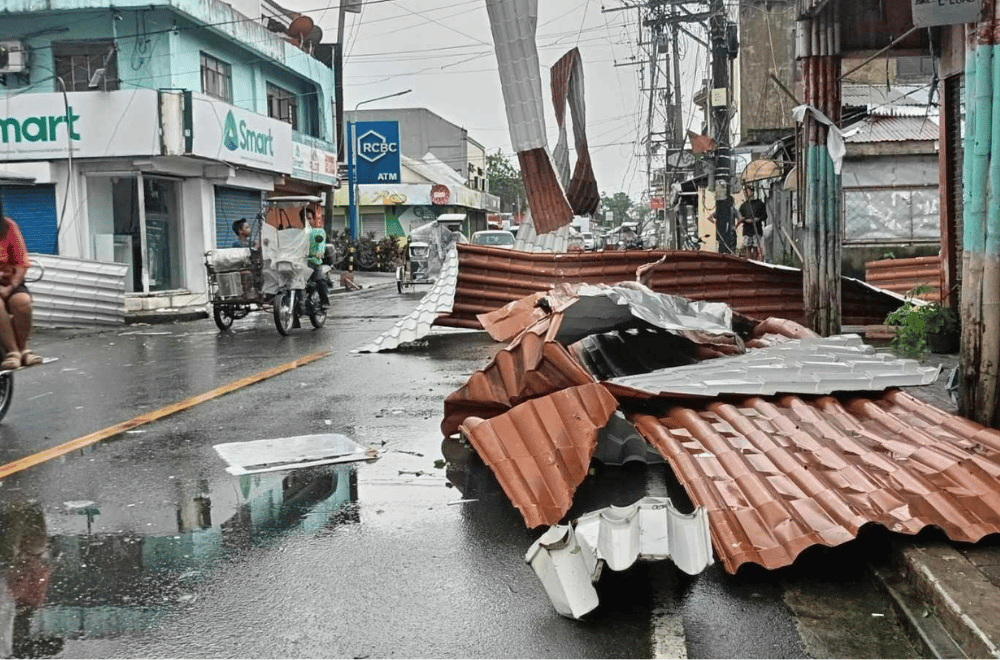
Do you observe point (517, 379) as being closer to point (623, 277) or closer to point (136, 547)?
point (136, 547)

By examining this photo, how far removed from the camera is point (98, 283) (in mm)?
19438

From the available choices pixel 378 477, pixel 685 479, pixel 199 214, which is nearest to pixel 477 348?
pixel 378 477

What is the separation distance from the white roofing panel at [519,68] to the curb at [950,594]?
11.0 metres

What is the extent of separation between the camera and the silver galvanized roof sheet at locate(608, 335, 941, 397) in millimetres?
6480

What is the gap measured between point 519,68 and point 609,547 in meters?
11.5

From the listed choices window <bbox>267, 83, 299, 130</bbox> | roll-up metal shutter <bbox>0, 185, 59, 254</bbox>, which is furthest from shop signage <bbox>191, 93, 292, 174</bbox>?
roll-up metal shutter <bbox>0, 185, 59, 254</bbox>

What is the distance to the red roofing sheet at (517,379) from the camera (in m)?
6.33

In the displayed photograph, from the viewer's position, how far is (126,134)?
899 inches

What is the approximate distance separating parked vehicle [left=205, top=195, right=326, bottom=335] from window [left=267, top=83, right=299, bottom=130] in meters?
16.4

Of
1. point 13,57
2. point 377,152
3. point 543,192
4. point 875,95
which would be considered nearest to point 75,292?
point 13,57

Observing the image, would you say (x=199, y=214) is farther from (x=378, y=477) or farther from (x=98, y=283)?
(x=378, y=477)

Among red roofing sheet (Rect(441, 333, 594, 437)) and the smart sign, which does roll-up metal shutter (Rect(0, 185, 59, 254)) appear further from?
red roofing sheet (Rect(441, 333, 594, 437))

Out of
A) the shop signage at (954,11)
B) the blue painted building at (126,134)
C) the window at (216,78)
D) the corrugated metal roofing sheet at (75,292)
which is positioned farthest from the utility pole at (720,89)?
the shop signage at (954,11)

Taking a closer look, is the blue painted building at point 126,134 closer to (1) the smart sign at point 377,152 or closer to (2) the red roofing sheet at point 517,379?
(1) the smart sign at point 377,152
